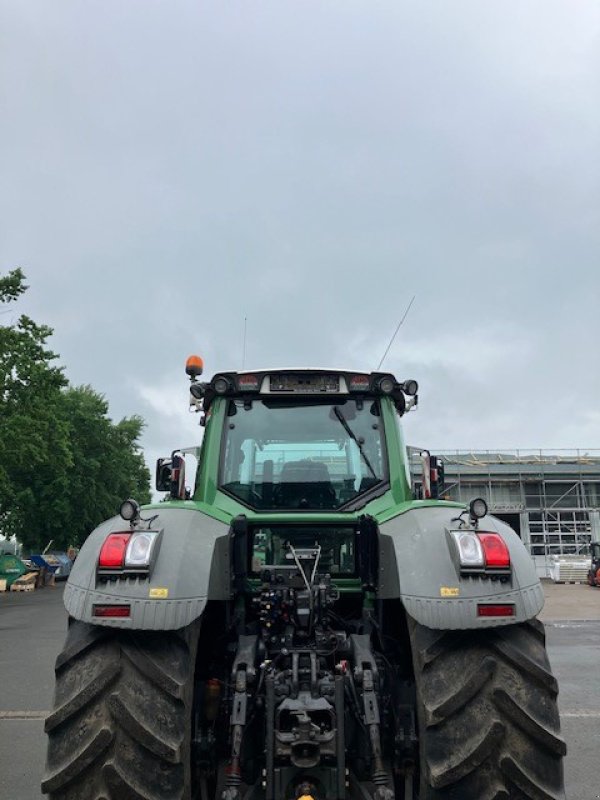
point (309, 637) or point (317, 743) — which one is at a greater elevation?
point (309, 637)

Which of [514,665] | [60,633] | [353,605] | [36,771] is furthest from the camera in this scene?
[60,633]

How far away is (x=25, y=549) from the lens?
151 ft

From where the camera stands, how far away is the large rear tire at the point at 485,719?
8.86ft

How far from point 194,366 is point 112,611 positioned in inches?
84.6

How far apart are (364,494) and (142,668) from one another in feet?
5.46

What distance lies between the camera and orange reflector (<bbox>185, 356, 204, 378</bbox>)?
4.68m

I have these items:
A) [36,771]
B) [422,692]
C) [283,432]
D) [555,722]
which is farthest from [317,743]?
[36,771]

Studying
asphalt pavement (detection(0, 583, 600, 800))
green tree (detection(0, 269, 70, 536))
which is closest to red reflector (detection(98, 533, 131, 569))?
asphalt pavement (detection(0, 583, 600, 800))

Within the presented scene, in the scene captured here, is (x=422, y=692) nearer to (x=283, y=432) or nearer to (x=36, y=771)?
(x=283, y=432)

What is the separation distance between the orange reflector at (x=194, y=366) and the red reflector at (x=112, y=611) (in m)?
2.09

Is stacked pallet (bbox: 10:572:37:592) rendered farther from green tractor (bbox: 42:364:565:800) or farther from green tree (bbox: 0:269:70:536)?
green tractor (bbox: 42:364:565:800)

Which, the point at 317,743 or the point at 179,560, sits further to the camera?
the point at 179,560

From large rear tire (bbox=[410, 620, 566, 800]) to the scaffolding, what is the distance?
4377 cm

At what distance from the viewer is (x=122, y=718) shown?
9.02ft
